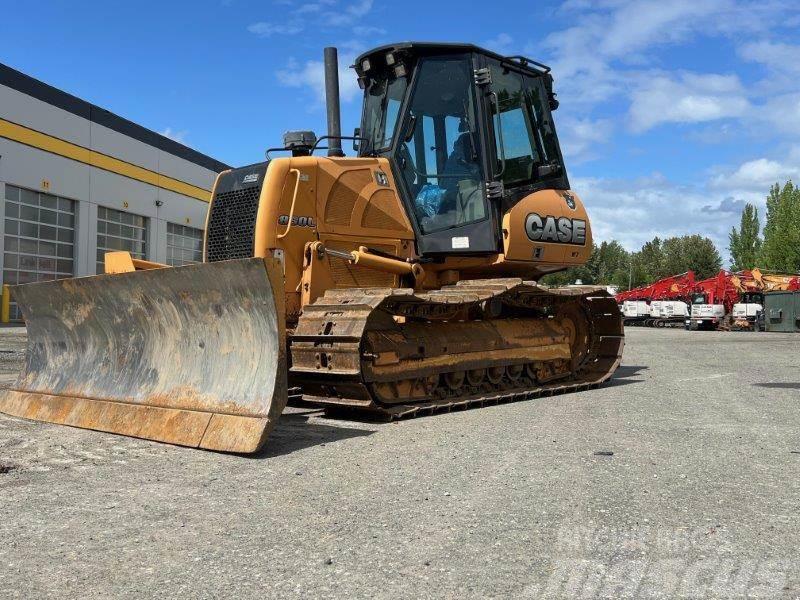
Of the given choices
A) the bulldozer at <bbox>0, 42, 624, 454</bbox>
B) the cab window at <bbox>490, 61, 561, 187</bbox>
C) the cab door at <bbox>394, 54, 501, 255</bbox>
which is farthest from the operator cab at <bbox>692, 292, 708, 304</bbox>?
the cab door at <bbox>394, 54, 501, 255</bbox>

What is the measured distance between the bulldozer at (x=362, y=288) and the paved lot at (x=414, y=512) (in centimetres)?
48

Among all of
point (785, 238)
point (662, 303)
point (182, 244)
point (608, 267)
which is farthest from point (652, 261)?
point (182, 244)

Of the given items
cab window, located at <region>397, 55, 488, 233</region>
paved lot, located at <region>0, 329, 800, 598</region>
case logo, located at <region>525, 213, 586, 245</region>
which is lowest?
paved lot, located at <region>0, 329, 800, 598</region>

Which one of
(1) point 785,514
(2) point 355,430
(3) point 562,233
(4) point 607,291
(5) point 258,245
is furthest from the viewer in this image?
(4) point 607,291

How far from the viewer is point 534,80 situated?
8.93 metres

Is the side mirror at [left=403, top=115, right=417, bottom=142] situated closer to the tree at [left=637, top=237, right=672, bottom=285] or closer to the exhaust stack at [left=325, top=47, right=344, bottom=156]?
the exhaust stack at [left=325, top=47, right=344, bottom=156]

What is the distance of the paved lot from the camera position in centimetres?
285

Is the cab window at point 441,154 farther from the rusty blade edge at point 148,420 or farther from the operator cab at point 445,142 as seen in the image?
the rusty blade edge at point 148,420

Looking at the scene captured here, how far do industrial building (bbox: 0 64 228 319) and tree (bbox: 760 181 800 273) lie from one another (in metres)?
40.9

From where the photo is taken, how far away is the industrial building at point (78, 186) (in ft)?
72.4

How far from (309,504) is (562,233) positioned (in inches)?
228

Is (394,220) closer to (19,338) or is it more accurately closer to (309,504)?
(309,504)

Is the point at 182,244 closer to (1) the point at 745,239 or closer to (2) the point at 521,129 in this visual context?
(2) the point at 521,129

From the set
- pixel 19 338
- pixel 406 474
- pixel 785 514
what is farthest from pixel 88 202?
pixel 785 514
